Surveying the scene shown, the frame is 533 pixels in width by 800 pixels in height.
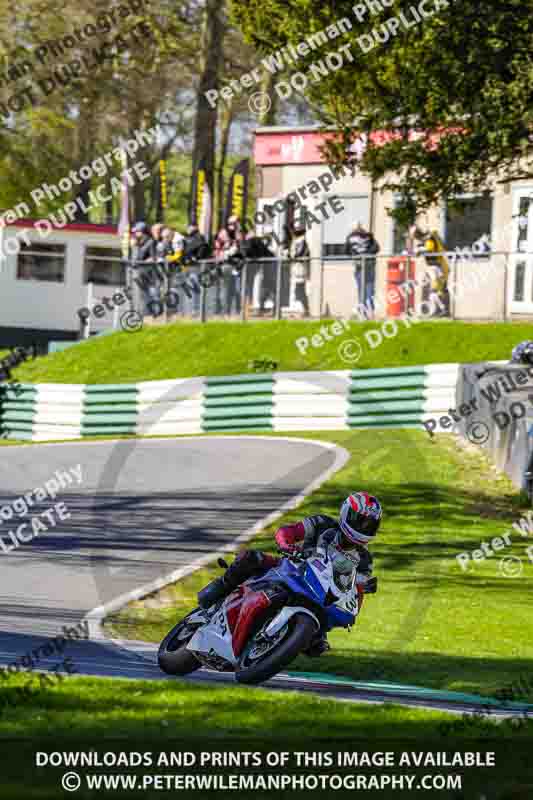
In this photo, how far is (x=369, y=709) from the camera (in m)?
7.35

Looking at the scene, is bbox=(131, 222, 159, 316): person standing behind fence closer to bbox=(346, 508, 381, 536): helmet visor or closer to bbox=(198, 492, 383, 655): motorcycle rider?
bbox=(198, 492, 383, 655): motorcycle rider

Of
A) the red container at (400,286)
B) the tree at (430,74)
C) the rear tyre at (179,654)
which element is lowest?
the rear tyre at (179,654)

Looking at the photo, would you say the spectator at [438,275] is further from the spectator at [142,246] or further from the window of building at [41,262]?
the window of building at [41,262]

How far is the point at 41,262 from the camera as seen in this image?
42.2 meters

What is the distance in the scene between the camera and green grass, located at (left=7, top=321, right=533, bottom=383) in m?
25.5

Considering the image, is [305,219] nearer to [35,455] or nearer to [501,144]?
[35,455]

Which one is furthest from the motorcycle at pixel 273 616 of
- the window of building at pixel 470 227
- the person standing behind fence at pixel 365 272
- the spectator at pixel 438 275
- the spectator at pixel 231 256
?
the window of building at pixel 470 227

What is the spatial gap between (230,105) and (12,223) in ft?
50.7

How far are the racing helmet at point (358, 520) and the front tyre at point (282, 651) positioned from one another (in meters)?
0.56

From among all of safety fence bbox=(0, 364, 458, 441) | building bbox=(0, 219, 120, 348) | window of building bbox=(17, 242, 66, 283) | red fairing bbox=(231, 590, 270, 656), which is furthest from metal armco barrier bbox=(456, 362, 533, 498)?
window of building bbox=(17, 242, 66, 283)

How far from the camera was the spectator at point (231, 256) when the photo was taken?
28312 millimetres

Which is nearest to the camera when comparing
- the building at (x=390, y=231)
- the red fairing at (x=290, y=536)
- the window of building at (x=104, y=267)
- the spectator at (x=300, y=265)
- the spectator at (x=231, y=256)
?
the red fairing at (x=290, y=536)

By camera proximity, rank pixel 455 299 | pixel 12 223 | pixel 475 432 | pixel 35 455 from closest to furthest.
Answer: pixel 475 432 < pixel 35 455 < pixel 455 299 < pixel 12 223

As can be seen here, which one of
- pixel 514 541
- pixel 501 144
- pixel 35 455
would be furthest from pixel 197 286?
pixel 514 541
